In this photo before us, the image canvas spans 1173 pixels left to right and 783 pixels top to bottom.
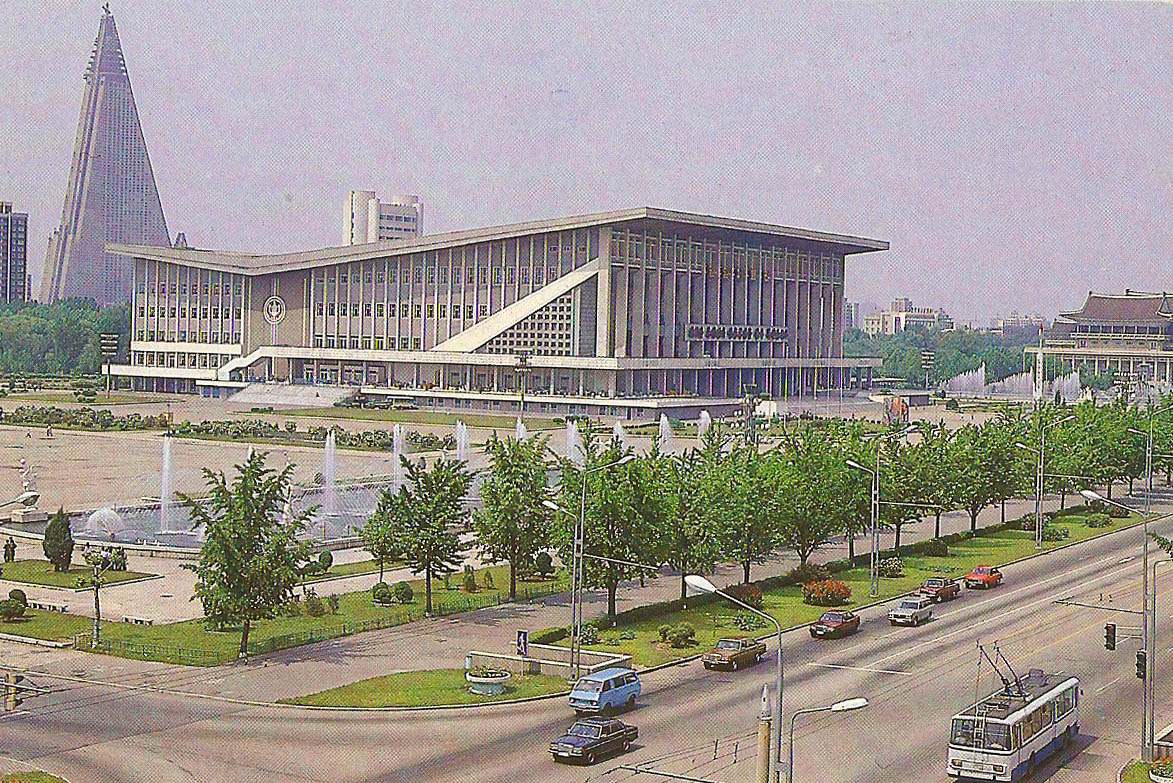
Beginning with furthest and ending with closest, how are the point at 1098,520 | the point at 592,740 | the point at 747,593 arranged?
the point at 1098,520 → the point at 747,593 → the point at 592,740

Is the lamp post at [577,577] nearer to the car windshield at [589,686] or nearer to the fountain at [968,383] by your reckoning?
the car windshield at [589,686]

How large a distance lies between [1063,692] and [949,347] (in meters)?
117

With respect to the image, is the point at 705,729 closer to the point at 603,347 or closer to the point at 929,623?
the point at 929,623

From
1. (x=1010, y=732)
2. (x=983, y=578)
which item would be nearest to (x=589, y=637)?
(x=1010, y=732)

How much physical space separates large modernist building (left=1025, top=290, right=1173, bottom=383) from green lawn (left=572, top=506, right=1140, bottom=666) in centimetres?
4597

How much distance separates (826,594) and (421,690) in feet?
36.5

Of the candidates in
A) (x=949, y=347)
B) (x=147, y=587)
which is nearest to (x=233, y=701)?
(x=147, y=587)

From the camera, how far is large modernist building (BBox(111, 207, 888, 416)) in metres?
87.7

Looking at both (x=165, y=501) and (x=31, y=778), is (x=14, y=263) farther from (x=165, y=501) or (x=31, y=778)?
(x=31, y=778)

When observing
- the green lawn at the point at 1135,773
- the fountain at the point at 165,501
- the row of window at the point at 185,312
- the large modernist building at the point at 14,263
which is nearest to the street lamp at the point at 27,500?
the fountain at the point at 165,501

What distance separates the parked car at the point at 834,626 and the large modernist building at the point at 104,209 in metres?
148

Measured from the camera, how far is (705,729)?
20.4 meters

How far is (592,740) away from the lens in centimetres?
1869

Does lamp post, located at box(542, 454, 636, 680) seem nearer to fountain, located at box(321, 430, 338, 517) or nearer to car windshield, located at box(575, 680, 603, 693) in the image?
car windshield, located at box(575, 680, 603, 693)
